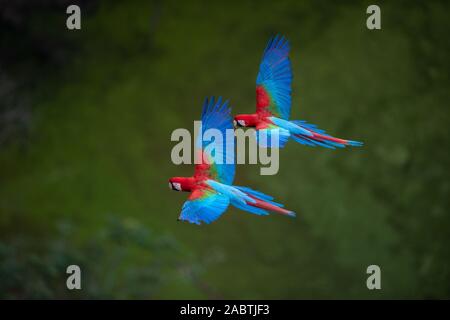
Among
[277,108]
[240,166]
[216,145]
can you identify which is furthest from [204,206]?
[240,166]

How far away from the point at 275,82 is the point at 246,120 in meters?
0.17

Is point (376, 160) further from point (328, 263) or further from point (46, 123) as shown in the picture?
point (46, 123)

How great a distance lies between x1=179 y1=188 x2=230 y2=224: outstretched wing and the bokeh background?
10.8 ft

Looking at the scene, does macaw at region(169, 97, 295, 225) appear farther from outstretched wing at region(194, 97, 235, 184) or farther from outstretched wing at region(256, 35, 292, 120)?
outstretched wing at region(256, 35, 292, 120)

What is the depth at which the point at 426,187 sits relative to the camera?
5.53 metres

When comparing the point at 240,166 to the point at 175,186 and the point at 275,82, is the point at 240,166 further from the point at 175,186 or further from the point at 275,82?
the point at 175,186

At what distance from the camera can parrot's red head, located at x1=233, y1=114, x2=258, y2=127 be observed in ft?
6.68

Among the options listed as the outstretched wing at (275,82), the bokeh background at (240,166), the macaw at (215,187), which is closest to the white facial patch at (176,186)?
the macaw at (215,187)

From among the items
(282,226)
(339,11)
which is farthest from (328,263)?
(339,11)

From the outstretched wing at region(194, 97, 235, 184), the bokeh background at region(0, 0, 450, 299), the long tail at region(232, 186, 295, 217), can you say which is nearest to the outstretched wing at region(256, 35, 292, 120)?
the outstretched wing at region(194, 97, 235, 184)

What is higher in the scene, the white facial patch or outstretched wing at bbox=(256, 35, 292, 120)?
outstretched wing at bbox=(256, 35, 292, 120)

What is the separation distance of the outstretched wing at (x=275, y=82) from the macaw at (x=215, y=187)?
154 mm

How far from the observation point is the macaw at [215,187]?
1857mm

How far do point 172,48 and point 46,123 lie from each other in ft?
3.65
